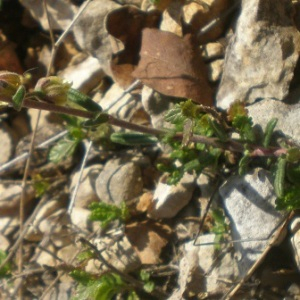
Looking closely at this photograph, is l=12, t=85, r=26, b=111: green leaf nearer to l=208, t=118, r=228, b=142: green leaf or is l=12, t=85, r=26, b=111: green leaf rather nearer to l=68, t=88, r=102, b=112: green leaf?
l=68, t=88, r=102, b=112: green leaf

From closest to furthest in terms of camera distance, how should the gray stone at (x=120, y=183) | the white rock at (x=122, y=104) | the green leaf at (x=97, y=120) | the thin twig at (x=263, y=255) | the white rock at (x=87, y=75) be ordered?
1. the green leaf at (x=97, y=120)
2. the thin twig at (x=263, y=255)
3. the gray stone at (x=120, y=183)
4. the white rock at (x=122, y=104)
5. the white rock at (x=87, y=75)

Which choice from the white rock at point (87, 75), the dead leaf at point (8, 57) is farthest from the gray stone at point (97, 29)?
the dead leaf at point (8, 57)

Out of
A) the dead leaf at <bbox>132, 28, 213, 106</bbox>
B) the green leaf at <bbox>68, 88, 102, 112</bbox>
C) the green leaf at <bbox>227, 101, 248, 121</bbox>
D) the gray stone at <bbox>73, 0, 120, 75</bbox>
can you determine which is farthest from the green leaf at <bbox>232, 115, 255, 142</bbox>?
the gray stone at <bbox>73, 0, 120, 75</bbox>

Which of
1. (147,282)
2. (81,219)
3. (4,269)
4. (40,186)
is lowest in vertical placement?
(4,269)

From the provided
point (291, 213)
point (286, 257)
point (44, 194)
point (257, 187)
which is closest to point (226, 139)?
point (257, 187)

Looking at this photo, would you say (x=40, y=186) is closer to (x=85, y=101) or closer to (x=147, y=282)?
(x=147, y=282)

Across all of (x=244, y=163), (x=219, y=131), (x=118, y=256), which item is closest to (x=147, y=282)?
(x=118, y=256)

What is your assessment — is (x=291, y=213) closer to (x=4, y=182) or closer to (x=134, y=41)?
(x=134, y=41)

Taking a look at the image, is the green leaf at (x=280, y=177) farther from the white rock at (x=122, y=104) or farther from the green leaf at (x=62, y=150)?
the green leaf at (x=62, y=150)
